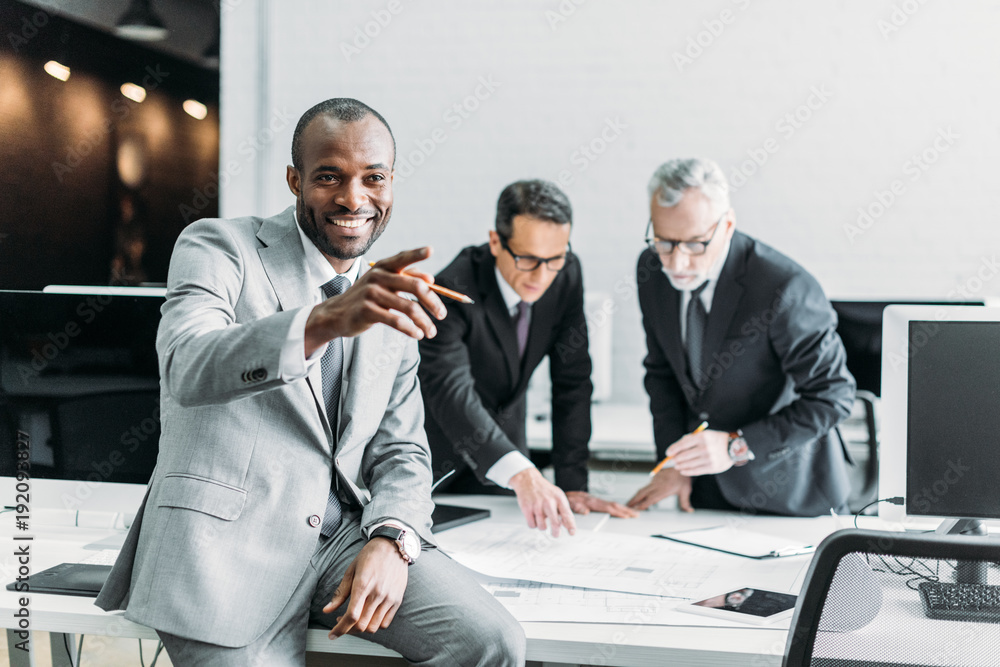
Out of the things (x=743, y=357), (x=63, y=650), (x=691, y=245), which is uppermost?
(x=691, y=245)

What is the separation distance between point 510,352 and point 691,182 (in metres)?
0.67

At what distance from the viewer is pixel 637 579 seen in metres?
1.50

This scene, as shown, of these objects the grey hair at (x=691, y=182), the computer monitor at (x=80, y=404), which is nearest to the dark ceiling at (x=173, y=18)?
the computer monitor at (x=80, y=404)

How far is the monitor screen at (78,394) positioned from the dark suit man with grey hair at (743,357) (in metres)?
1.19

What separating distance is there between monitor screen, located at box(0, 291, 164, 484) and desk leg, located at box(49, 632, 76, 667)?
33cm

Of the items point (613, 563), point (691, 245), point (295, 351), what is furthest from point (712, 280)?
point (295, 351)

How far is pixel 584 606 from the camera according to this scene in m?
1.37

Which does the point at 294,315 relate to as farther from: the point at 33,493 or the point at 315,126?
the point at 33,493

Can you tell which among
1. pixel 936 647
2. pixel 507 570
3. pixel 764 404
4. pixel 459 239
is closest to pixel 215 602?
pixel 507 570

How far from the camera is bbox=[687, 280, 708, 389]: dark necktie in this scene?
217cm

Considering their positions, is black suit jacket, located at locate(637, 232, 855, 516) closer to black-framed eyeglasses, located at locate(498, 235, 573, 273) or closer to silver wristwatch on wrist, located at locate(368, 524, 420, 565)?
black-framed eyeglasses, located at locate(498, 235, 573, 273)

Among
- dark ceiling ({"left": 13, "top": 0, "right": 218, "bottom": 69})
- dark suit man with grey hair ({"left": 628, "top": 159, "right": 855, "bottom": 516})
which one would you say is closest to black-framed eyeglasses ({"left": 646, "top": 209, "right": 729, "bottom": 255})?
dark suit man with grey hair ({"left": 628, "top": 159, "right": 855, "bottom": 516})

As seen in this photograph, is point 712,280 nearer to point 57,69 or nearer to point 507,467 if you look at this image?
point 507,467

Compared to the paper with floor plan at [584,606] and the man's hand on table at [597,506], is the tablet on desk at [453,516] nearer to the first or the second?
the man's hand on table at [597,506]
